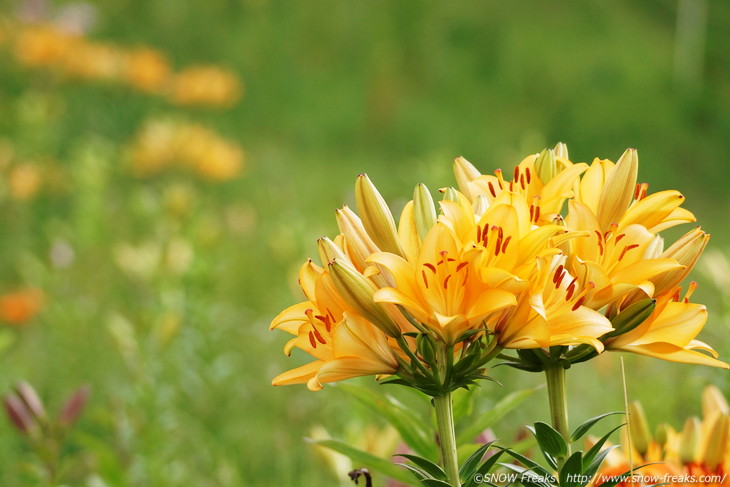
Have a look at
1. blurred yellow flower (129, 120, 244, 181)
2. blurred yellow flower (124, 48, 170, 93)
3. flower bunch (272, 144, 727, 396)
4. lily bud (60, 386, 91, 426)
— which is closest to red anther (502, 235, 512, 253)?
flower bunch (272, 144, 727, 396)

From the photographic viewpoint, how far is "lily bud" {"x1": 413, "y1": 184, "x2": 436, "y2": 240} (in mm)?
489

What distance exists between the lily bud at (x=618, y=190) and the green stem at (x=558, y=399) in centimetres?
10

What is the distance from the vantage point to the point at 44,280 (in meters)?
1.71

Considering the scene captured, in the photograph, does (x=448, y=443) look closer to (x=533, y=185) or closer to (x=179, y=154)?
(x=533, y=185)

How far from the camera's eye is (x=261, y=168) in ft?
11.4

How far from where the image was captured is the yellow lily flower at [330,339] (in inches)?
18.4

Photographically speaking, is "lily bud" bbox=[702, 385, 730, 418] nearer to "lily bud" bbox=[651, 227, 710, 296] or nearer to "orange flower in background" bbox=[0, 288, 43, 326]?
"lily bud" bbox=[651, 227, 710, 296]

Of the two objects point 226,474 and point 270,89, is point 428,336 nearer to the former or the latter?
point 226,474

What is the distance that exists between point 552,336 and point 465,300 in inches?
2.2

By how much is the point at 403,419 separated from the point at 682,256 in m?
0.24

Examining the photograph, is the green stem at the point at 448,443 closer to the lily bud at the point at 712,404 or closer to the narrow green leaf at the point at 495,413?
the narrow green leaf at the point at 495,413

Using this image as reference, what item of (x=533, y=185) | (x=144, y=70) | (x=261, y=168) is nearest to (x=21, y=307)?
(x=144, y=70)

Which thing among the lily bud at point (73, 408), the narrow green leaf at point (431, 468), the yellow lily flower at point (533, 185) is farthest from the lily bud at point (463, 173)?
the lily bud at point (73, 408)

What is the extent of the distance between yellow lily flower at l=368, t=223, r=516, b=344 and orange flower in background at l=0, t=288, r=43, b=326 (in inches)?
66.8
